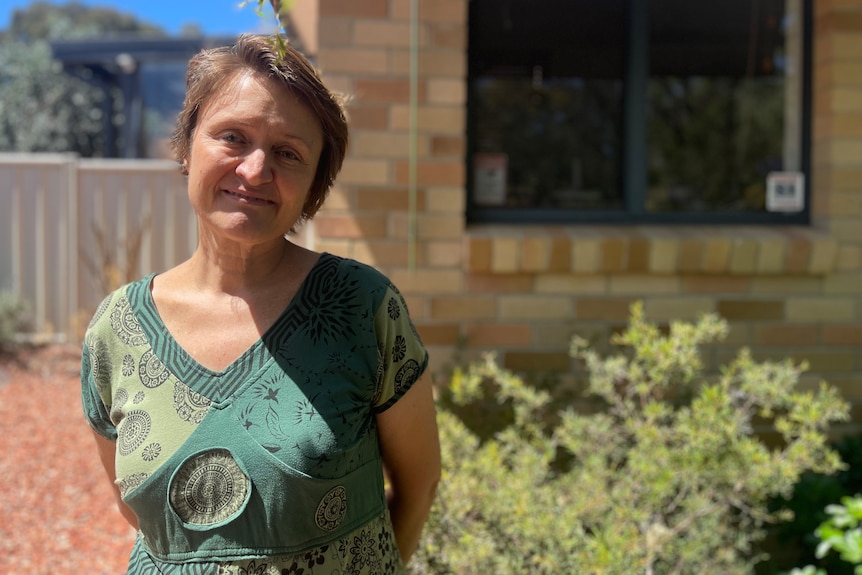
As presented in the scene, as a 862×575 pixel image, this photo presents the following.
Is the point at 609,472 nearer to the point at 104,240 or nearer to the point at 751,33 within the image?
the point at 751,33

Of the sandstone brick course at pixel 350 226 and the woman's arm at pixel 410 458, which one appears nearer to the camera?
the woman's arm at pixel 410 458

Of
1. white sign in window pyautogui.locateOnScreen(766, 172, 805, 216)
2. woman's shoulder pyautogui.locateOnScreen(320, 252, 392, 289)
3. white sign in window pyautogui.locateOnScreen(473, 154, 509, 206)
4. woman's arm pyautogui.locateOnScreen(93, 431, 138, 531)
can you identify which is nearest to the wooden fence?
white sign in window pyautogui.locateOnScreen(473, 154, 509, 206)

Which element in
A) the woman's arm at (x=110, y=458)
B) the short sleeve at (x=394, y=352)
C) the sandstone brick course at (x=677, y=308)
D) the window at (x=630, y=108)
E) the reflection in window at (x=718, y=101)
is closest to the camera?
the short sleeve at (x=394, y=352)

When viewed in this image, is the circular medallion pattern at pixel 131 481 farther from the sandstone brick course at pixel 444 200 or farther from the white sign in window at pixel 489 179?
the white sign in window at pixel 489 179

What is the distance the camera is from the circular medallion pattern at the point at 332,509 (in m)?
1.45

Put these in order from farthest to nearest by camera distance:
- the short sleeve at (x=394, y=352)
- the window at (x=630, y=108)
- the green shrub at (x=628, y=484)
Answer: the window at (x=630, y=108), the green shrub at (x=628, y=484), the short sleeve at (x=394, y=352)

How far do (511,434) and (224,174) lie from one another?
5.63 feet

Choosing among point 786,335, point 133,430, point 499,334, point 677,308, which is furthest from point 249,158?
point 786,335

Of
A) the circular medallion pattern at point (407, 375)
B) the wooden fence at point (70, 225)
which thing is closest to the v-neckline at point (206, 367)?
the circular medallion pattern at point (407, 375)

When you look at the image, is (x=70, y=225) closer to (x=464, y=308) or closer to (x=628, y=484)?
(x=464, y=308)

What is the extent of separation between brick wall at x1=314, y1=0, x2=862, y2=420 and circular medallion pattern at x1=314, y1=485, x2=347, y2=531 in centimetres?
202

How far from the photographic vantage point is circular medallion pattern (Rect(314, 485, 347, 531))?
145 cm

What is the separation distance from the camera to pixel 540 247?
3.46 metres

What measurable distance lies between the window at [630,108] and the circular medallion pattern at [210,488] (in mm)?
2456
